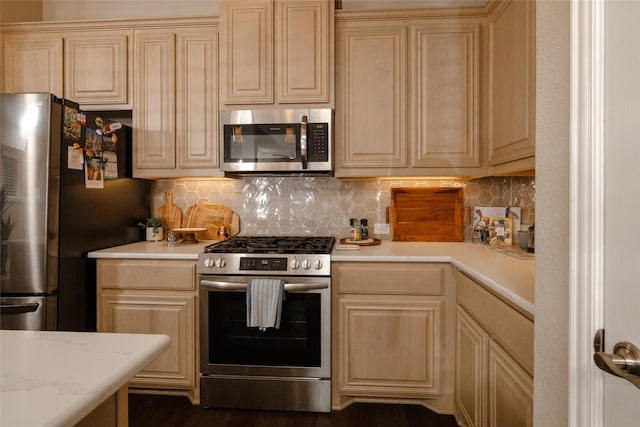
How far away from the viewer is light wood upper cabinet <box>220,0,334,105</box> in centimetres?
247

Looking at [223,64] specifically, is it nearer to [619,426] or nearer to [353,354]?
[353,354]

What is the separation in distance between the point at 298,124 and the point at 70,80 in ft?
5.18

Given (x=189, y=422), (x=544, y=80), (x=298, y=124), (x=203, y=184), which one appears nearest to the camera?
(x=544, y=80)

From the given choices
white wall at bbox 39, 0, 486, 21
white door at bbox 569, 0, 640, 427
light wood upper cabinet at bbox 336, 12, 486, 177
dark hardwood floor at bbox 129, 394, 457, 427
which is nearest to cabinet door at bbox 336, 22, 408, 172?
light wood upper cabinet at bbox 336, 12, 486, 177

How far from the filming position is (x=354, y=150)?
99.6 inches

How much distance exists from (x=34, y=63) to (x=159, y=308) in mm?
1861

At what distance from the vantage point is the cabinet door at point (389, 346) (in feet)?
7.19

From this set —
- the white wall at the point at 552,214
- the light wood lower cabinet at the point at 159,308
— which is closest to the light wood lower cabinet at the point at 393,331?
the light wood lower cabinet at the point at 159,308

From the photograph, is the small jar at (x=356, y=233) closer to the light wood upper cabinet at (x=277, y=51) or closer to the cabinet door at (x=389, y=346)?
the cabinet door at (x=389, y=346)

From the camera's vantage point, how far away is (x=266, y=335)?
2.24 meters

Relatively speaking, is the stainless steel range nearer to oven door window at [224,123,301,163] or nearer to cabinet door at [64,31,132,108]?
oven door window at [224,123,301,163]

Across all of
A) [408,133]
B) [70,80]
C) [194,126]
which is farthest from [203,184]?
[408,133]

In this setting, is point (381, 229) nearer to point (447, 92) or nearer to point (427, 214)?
point (427, 214)

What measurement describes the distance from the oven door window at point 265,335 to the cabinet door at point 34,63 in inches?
72.7
